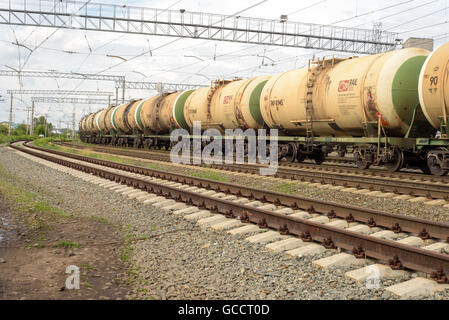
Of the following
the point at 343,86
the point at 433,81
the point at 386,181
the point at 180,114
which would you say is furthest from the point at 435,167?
the point at 180,114

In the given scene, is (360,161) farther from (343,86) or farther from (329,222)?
(329,222)

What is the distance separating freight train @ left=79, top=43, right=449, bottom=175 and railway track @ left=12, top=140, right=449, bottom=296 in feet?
15.6

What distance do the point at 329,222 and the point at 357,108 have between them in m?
6.26

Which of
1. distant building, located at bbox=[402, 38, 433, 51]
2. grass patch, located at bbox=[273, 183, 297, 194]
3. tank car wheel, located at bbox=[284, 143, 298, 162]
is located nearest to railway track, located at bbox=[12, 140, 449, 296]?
grass patch, located at bbox=[273, 183, 297, 194]

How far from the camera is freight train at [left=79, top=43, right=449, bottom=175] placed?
10.2 metres

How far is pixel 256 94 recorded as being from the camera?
16.4 m

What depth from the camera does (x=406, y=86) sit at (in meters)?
10.9

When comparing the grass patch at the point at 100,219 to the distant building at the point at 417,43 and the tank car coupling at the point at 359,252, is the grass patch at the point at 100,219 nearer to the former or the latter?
the tank car coupling at the point at 359,252

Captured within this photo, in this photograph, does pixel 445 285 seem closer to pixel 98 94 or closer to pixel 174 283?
pixel 174 283

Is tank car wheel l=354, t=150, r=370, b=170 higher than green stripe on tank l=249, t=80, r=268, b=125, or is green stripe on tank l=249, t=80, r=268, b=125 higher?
green stripe on tank l=249, t=80, r=268, b=125

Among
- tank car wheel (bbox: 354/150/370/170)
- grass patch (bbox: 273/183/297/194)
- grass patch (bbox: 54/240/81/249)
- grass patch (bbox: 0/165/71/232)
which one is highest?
tank car wheel (bbox: 354/150/370/170)

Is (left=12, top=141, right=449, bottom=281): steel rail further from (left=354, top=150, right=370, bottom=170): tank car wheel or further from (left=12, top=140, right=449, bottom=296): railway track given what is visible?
(left=354, top=150, right=370, bottom=170): tank car wheel

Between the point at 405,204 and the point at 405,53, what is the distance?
5151 millimetres

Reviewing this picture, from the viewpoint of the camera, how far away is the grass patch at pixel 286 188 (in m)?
9.49
